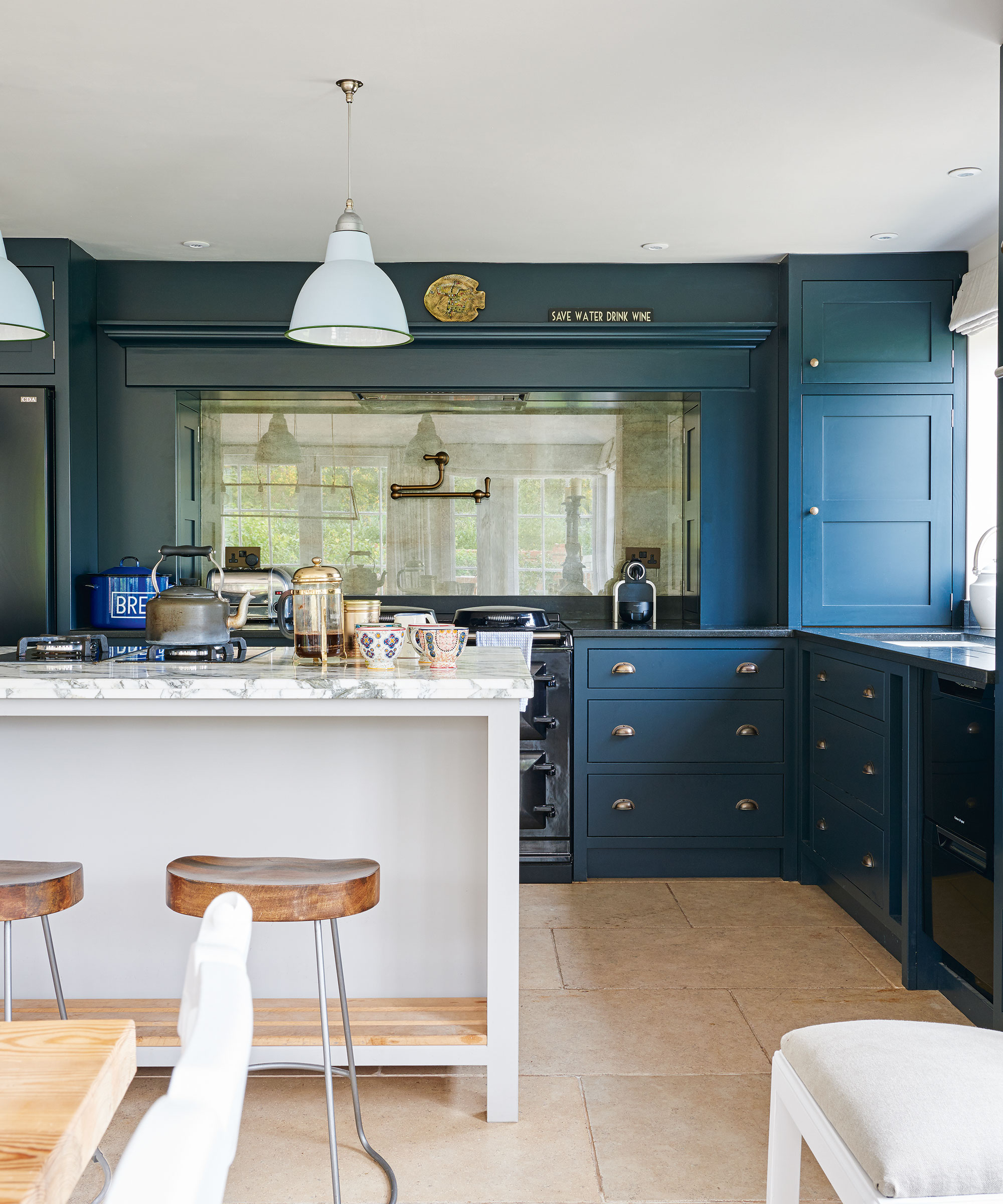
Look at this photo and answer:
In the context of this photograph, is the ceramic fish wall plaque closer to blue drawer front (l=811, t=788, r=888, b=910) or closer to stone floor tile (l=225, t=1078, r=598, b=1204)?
blue drawer front (l=811, t=788, r=888, b=910)

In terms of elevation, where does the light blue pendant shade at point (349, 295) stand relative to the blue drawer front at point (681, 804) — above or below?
above

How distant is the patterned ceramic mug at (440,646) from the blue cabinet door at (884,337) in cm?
248

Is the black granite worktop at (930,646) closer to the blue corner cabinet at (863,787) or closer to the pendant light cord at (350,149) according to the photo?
the blue corner cabinet at (863,787)

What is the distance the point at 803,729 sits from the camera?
12.8 ft

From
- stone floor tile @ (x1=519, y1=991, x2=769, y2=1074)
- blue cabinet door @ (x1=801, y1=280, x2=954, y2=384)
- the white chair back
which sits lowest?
stone floor tile @ (x1=519, y1=991, x2=769, y2=1074)

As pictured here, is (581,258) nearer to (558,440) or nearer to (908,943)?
(558,440)

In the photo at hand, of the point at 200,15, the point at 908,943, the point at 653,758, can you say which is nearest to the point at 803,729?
the point at 653,758

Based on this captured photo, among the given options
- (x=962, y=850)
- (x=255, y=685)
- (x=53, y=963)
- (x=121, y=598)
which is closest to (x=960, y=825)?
(x=962, y=850)

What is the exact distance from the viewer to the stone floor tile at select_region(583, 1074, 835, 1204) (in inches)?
73.7

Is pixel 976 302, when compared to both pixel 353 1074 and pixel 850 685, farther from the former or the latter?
pixel 353 1074

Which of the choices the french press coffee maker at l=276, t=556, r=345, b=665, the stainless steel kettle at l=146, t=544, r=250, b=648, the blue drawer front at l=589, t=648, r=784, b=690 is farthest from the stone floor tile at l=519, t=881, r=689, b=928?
the stainless steel kettle at l=146, t=544, r=250, b=648

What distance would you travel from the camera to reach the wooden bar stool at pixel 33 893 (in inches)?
65.6

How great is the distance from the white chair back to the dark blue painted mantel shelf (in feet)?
11.8

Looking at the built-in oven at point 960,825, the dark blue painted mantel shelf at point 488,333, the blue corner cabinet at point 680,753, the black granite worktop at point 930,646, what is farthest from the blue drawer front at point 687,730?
the dark blue painted mantel shelf at point 488,333
